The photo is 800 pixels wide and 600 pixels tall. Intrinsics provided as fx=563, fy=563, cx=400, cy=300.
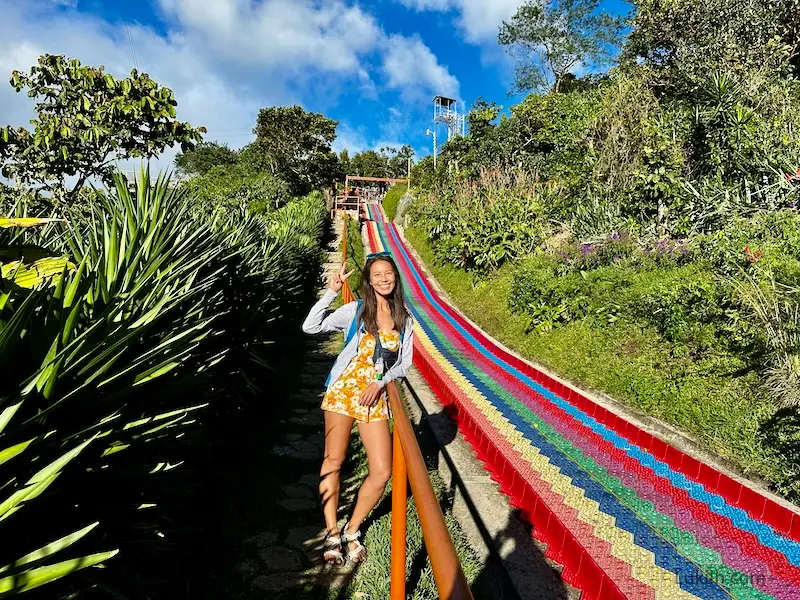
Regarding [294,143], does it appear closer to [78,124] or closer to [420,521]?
[78,124]

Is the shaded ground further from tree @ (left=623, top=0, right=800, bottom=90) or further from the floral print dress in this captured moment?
tree @ (left=623, top=0, right=800, bottom=90)

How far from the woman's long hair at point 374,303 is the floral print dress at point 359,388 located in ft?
0.23

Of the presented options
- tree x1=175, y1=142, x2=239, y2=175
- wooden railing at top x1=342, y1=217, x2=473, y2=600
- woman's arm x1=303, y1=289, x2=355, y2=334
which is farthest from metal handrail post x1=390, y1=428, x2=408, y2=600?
tree x1=175, y1=142, x2=239, y2=175

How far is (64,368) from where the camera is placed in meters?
1.63

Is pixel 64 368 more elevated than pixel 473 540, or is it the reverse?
pixel 64 368

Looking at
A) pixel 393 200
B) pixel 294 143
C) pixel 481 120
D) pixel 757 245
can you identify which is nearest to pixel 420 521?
pixel 757 245

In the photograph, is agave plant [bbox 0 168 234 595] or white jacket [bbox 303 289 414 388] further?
white jacket [bbox 303 289 414 388]

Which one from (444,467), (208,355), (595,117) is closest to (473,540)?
(444,467)

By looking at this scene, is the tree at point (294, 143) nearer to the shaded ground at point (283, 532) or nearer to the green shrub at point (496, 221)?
the green shrub at point (496, 221)

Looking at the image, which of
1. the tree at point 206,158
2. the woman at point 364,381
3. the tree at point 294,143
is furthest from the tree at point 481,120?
the tree at point 206,158

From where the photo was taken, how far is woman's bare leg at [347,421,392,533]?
9.12 feet

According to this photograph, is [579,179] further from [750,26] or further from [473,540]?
[473,540]

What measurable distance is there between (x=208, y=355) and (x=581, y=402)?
149 inches

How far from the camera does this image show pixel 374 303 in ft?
9.58
